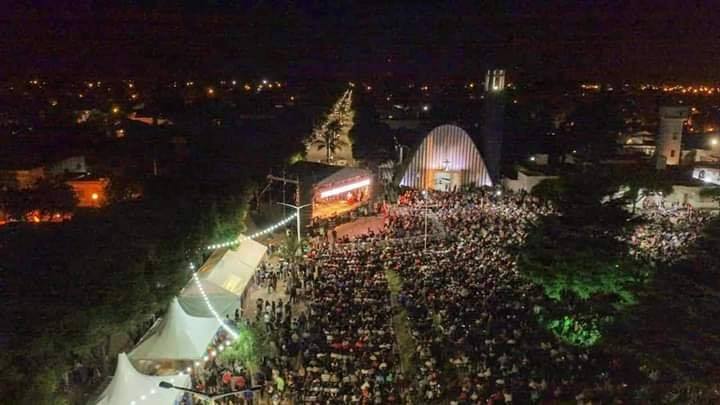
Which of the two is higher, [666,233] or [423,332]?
[666,233]

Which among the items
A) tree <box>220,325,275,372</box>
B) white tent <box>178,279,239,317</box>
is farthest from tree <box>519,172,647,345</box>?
white tent <box>178,279,239,317</box>

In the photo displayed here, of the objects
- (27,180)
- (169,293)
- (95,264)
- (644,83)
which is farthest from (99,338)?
(644,83)

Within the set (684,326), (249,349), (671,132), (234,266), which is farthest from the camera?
(671,132)

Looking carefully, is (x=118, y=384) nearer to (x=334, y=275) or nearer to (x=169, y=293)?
(x=169, y=293)

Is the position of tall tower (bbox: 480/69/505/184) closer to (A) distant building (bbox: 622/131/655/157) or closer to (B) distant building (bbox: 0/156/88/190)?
(A) distant building (bbox: 622/131/655/157)

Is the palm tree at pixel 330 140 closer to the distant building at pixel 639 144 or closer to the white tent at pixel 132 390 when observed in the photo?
the distant building at pixel 639 144

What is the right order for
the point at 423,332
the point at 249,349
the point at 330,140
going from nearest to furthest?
1. the point at 249,349
2. the point at 423,332
3. the point at 330,140

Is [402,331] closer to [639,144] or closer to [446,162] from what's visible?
[446,162]

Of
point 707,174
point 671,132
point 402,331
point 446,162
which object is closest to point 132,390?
point 402,331
